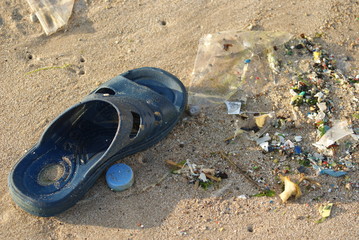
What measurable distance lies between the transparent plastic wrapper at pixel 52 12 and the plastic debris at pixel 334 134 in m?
2.80

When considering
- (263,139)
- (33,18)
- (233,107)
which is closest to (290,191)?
(263,139)

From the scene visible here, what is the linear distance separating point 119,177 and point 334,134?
68.6 inches

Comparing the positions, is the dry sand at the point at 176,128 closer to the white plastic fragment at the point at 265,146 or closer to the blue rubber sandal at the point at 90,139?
the white plastic fragment at the point at 265,146

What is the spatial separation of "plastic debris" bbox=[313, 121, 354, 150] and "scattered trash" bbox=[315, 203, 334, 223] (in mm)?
529

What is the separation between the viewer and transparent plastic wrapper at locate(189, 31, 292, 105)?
3.99m

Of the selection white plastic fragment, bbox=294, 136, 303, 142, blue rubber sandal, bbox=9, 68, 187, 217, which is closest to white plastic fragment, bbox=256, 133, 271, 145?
white plastic fragment, bbox=294, 136, 303, 142

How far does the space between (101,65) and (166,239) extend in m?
1.92

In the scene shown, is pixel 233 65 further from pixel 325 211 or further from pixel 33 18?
pixel 33 18

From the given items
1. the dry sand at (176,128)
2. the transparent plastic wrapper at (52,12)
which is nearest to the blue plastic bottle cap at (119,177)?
the dry sand at (176,128)

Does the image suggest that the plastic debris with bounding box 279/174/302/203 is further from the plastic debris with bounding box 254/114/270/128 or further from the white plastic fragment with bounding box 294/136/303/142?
the plastic debris with bounding box 254/114/270/128

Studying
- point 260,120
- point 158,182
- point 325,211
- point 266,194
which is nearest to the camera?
point 325,211

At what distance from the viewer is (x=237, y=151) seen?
3525mm

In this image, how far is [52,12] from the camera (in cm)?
465

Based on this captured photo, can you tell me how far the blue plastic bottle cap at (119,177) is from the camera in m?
3.28
